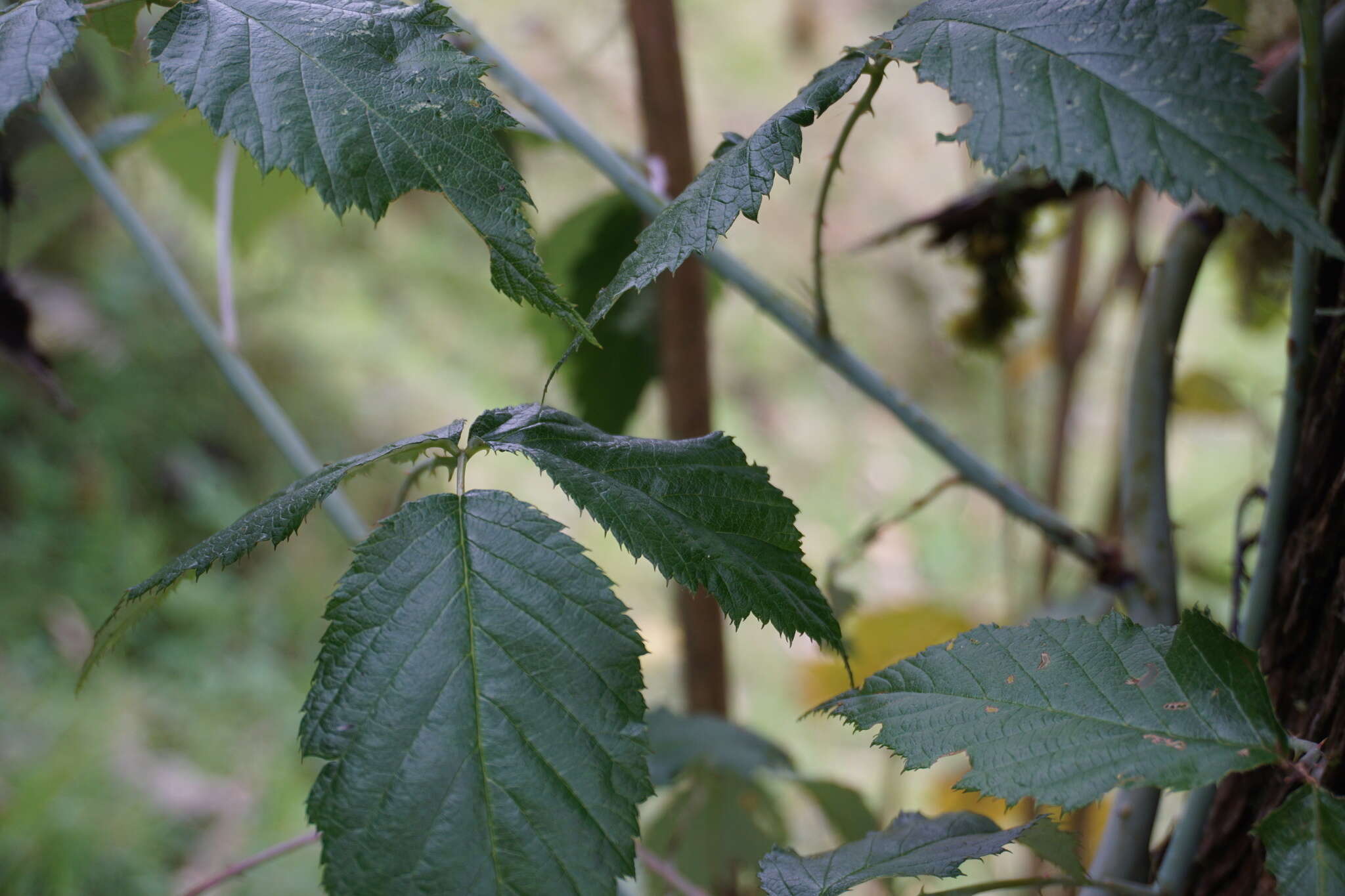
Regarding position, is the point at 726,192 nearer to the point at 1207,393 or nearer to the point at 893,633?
the point at 893,633

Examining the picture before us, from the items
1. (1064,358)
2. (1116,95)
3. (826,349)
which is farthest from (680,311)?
(1064,358)

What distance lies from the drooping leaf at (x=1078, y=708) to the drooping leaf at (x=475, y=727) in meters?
0.10

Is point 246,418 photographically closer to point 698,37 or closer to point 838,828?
point 698,37

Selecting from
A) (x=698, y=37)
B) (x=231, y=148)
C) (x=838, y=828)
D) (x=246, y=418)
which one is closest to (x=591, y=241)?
(x=231, y=148)

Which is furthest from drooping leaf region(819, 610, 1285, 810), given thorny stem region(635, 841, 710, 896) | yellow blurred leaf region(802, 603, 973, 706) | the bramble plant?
yellow blurred leaf region(802, 603, 973, 706)

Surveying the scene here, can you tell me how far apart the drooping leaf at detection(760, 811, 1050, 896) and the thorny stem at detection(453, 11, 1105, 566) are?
0.62 ft

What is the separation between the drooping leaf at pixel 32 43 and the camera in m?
0.33

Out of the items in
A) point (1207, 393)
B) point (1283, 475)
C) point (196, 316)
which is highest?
point (1207, 393)

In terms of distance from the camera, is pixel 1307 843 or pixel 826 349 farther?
pixel 826 349

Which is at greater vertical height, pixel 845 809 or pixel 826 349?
pixel 826 349

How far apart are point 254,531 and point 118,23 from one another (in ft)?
0.94

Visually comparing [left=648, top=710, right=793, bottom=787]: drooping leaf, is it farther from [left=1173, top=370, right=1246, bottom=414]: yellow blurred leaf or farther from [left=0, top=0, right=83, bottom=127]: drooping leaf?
[left=1173, top=370, right=1246, bottom=414]: yellow blurred leaf

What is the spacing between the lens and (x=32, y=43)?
0.34 meters

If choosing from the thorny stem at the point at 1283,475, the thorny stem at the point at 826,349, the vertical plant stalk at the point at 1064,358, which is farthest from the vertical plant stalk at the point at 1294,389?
the vertical plant stalk at the point at 1064,358
